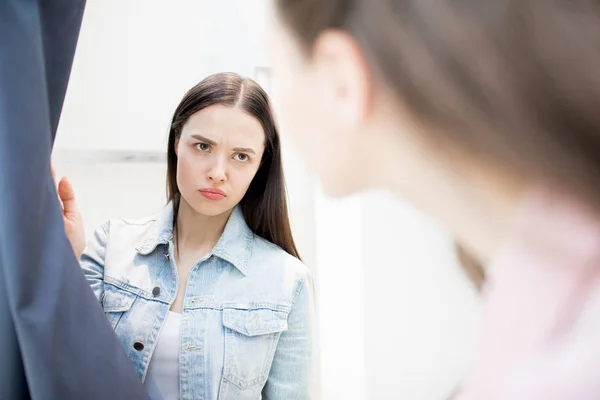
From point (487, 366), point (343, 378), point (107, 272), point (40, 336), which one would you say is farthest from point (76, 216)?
point (487, 366)

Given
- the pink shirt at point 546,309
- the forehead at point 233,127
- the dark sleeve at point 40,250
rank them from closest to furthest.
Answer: the pink shirt at point 546,309
the dark sleeve at point 40,250
the forehead at point 233,127

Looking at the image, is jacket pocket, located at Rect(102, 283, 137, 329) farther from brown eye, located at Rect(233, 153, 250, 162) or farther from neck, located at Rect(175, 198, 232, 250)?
brown eye, located at Rect(233, 153, 250, 162)

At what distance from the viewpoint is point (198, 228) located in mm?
646

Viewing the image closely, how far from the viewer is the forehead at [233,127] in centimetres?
60

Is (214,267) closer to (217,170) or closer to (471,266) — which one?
(217,170)

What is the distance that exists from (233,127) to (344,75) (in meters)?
0.24

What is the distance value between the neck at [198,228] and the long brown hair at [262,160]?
0.02 metres

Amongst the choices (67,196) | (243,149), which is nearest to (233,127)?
(243,149)

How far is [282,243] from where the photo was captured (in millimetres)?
644

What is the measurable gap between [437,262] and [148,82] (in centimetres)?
46

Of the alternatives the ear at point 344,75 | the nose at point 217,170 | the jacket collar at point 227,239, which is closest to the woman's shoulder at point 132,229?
the jacket collar at point 227,239

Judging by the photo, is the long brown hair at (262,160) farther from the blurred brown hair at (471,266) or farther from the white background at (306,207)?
the blurred brown hair at (471,266)

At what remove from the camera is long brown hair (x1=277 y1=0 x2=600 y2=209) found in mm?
315

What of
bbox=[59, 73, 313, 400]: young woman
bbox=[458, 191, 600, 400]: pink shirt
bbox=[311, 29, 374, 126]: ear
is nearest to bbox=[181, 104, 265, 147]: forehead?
bbox=[59, 73, 313, 400]: young woman
